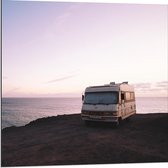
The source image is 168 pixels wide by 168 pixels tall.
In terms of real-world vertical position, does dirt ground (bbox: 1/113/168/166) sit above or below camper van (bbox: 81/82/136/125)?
below

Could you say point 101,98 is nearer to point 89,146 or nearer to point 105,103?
point 105,103

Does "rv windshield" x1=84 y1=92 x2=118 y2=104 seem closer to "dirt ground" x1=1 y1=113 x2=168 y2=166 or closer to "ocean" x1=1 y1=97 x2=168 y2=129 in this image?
"dirt ground" x1=1 y1=113 x2=168 y2=166

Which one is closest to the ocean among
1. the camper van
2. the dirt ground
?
the camper van

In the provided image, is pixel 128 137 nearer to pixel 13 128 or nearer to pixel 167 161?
pixel 167 161

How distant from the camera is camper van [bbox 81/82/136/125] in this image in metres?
12.0

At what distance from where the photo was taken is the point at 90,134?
442 inches

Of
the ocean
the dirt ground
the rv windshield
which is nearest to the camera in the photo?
the dirt ground

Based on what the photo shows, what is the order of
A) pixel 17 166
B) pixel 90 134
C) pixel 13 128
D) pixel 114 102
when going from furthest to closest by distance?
pixel 13 128 → pixel 114 102 → pixel 90 134 → pixel 17 166

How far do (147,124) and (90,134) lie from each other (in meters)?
3.58

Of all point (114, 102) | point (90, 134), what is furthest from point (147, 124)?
point (90, 134)

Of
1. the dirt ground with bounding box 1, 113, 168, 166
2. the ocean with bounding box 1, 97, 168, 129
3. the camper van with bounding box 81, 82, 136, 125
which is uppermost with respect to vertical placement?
the camper van with bounding box 81, 82, 136, 125

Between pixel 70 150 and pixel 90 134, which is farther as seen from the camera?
pixel 90 134

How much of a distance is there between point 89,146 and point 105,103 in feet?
10.3

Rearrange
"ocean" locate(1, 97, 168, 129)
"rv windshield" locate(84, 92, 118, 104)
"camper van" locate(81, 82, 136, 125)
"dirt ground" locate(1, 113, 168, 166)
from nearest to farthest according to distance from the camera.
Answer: "dirt ground" locate(1, 113, 168, 166) → "camper van" locate(81, 82, 136, 125) → "rv windshield" locate(84, 92, 118, 104) → "ocean" locate(1, 97, 168, 129)
